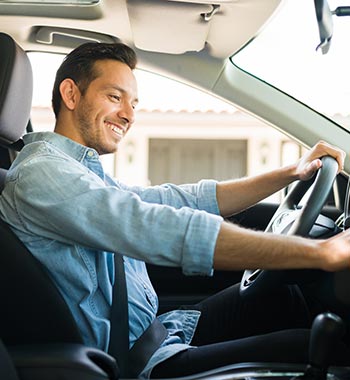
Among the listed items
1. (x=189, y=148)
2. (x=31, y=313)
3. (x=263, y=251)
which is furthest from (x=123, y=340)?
(x=189, y=148)

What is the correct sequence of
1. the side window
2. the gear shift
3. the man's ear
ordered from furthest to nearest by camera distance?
the side window
the man's ear
the gear shift

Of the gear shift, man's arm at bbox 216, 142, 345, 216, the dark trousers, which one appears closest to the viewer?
the gear shift

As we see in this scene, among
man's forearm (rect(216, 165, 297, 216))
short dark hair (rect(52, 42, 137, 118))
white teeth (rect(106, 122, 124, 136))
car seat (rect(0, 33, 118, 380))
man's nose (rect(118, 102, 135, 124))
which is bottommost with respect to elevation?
car seat (rect(0, 33, 118, 380))

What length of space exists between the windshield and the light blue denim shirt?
0.79m

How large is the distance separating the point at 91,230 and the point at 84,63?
22.3 inches

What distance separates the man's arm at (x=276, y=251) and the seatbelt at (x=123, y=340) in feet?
0.94

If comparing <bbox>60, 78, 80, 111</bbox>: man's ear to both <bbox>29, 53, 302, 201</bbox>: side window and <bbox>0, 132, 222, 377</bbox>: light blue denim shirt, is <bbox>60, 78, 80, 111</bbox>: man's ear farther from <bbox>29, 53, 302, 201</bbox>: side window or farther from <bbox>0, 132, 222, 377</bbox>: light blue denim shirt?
<bbox>29, 53, 302, 201</bbox>: side window

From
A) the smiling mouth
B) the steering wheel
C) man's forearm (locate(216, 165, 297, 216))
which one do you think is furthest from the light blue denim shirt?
man's forearm (locate(216, 165, 297, 216))

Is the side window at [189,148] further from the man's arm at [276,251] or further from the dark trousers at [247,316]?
the man's arm at [276,251]

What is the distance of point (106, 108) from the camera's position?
5.50 ft

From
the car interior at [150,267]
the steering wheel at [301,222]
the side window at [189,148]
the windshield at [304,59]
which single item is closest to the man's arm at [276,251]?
the car interior at [150,267]

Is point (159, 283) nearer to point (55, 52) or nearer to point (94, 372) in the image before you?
point (55, 52)

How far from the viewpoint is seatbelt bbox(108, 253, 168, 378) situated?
145 centimetres

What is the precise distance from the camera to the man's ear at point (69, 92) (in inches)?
66.4
